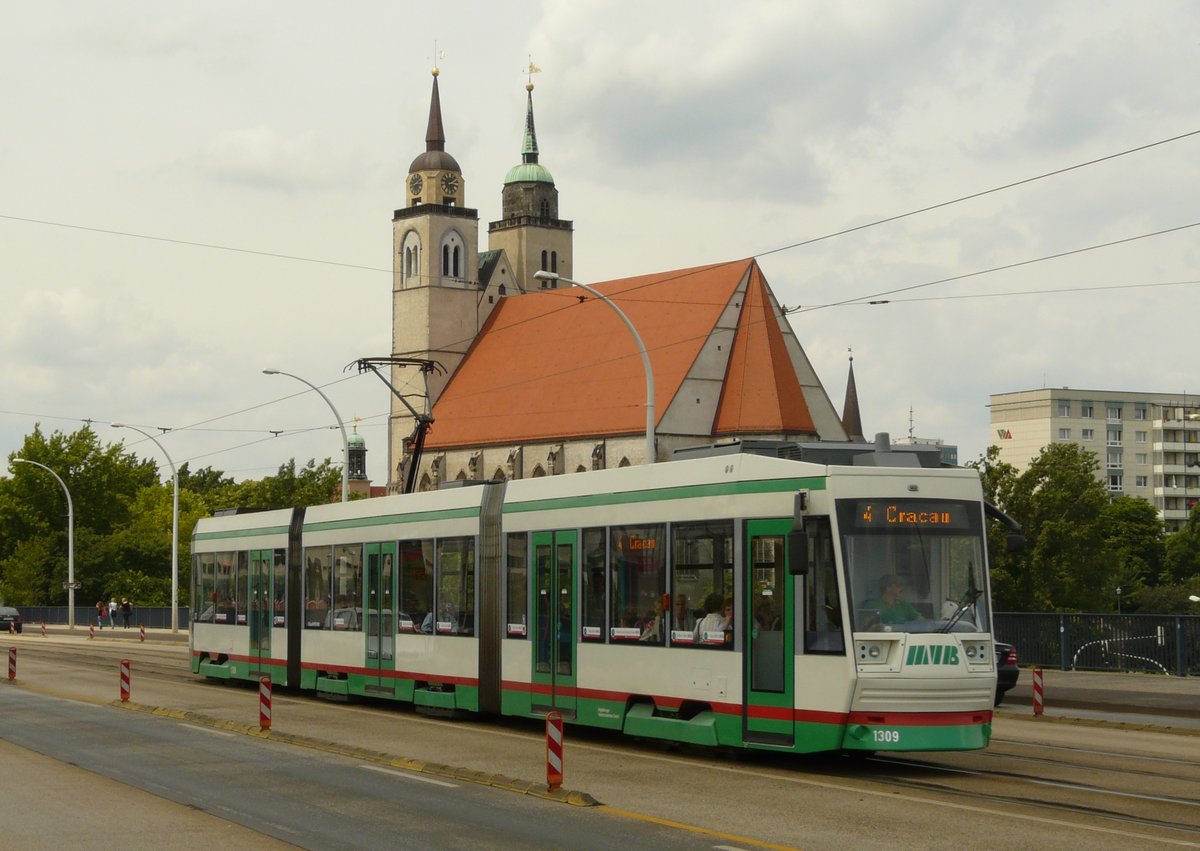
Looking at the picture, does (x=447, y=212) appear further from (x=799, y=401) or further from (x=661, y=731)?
(x=661, y=731)

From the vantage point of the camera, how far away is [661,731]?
1650cm

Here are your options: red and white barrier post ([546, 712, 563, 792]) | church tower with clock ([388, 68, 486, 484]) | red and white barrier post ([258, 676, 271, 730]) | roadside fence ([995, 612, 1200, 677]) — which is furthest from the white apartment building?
red and white barrier post ([546, 712, 563, 792])

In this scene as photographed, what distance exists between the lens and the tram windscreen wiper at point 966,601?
14.3 metres

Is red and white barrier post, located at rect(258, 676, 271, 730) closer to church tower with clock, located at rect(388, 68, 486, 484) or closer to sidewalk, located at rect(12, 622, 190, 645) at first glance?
sidewalk, located at rect(12, 622, 190, 645)

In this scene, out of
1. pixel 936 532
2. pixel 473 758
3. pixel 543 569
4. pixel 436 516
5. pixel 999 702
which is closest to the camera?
pixel 936 532

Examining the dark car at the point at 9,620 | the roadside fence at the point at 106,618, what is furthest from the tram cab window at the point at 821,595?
A: the dark car at the point at 9,620

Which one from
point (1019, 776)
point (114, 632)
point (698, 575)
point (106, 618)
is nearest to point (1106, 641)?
point (1019, 776)

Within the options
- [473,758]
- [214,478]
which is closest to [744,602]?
[473,758]

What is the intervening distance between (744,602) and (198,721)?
9.03m

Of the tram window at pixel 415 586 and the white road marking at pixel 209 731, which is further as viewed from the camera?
the tram window at pixel 415 586

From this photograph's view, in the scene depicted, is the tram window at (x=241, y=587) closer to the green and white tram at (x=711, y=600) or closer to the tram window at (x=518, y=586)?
the green and white tram at (x=711, y=600)

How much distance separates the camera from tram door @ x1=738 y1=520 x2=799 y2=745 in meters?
14.7

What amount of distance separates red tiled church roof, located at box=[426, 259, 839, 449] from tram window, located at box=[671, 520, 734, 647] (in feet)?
189

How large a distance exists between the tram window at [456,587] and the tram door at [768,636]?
5719mm
